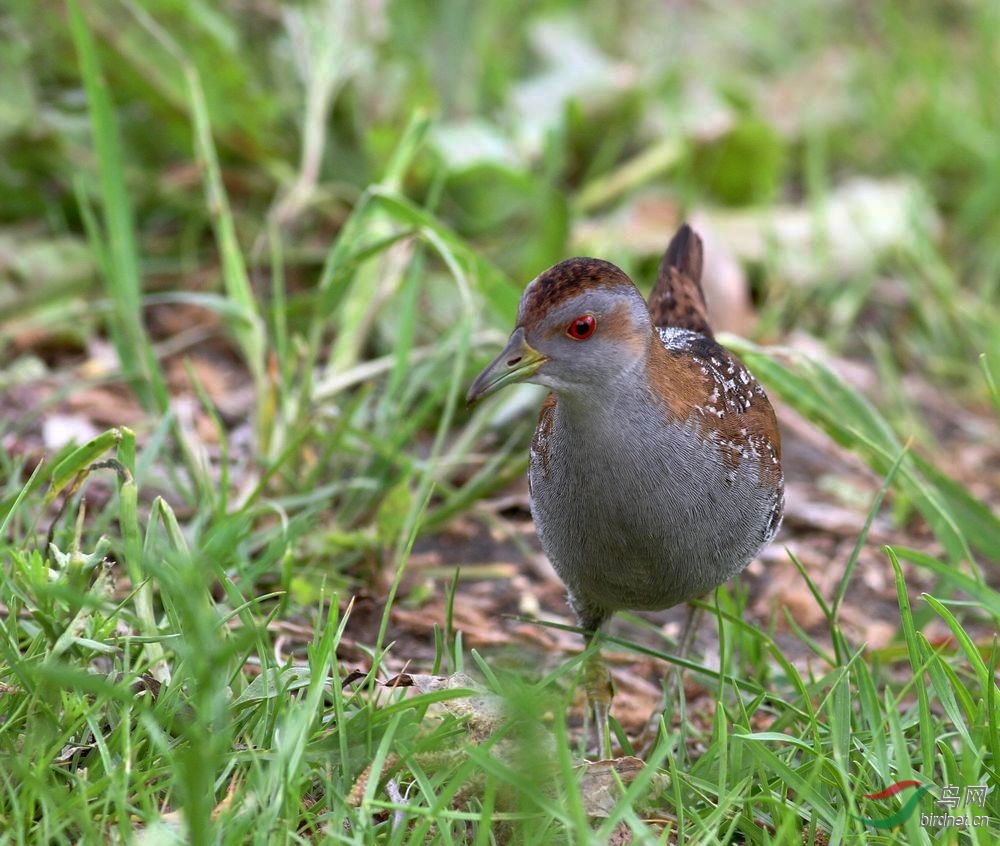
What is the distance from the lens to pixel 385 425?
459 centimetres

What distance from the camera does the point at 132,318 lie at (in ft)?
14.6

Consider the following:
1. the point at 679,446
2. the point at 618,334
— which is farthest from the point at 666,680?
the point at 618,334

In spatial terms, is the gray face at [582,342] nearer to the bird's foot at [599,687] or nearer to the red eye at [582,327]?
the red eye at [582,327]

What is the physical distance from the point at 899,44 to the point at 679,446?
19.5ft

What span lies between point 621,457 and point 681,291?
4.31 ft

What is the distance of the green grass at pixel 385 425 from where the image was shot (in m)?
2.72

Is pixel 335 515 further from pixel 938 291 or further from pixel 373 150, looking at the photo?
pixel 938 291

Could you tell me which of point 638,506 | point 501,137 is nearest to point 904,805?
point 638,506

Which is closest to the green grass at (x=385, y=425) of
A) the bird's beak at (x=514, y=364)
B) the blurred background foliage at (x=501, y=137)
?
the blurred background foliage at (x=501, y=137)

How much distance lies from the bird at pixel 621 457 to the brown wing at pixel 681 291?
2.47ft

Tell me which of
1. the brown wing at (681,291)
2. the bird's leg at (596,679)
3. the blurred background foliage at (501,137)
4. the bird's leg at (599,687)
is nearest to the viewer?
the bird's leg at (596,679)

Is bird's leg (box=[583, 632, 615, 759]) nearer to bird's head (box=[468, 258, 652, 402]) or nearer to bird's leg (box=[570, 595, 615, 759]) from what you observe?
bird's leg (box=[570, 595, 615, 759])

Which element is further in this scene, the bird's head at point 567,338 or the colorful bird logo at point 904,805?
the bird's head at point 567,338

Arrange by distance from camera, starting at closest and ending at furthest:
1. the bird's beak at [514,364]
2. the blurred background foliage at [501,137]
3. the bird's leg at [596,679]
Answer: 1. the bird's beak at [514,364]
2. the bird's leg at [596,679]
3. the blurred background foliage at [501,137]
